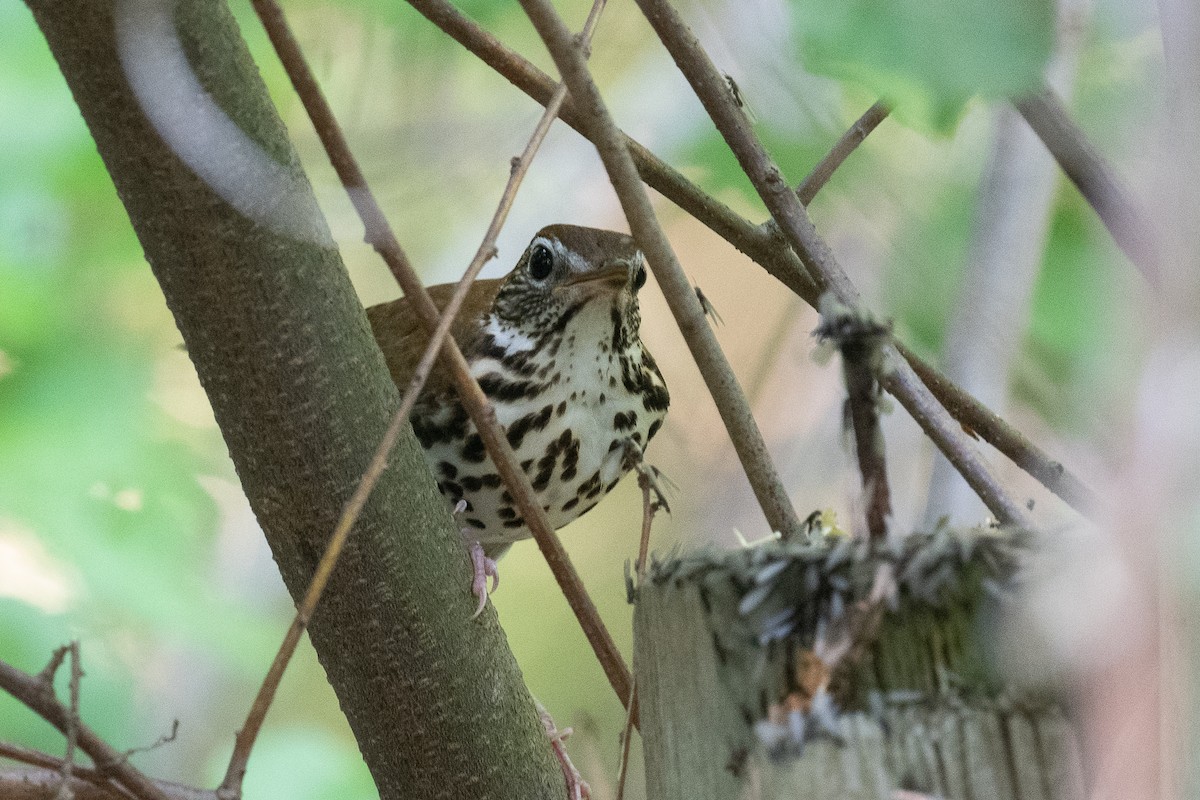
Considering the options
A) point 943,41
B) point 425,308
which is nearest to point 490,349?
point 425,308

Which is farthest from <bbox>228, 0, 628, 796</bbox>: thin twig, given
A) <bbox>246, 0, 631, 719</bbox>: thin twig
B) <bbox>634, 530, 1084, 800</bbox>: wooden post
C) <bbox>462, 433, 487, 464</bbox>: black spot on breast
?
<bbox>462, 433, 487, 464</bbox>: black spot on breast

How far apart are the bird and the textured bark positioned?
22.7 inches

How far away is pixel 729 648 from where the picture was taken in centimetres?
67

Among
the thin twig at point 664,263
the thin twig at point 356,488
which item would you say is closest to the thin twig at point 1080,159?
the thin twig at point 664,263

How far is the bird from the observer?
1812 mm

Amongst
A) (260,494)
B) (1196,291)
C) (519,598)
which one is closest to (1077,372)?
(260,494)

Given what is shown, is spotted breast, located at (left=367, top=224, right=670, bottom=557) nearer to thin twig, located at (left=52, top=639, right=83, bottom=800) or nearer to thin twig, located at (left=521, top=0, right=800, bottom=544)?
thin twig, located at (left=521, top=0, right=800, bottom=544)

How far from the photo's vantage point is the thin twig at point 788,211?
1.18 meters

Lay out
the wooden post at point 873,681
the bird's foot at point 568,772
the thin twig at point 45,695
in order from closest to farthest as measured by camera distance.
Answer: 1. the wooden post at point 873,681
2. the thin twig at point 45,695
3. the bird's foot at point 568,772

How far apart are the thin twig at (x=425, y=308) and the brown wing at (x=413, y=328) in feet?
1.96

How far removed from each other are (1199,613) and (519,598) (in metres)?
3.22

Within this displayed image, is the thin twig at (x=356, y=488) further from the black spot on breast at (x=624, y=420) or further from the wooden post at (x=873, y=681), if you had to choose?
the black spot on breast at (x=624, y=420)

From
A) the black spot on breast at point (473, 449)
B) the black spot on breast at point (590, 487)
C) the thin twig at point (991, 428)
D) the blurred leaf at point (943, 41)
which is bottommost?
the blurred leaf at point (943, 41)

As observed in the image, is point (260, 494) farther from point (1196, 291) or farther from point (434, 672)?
point (1196, 291)
